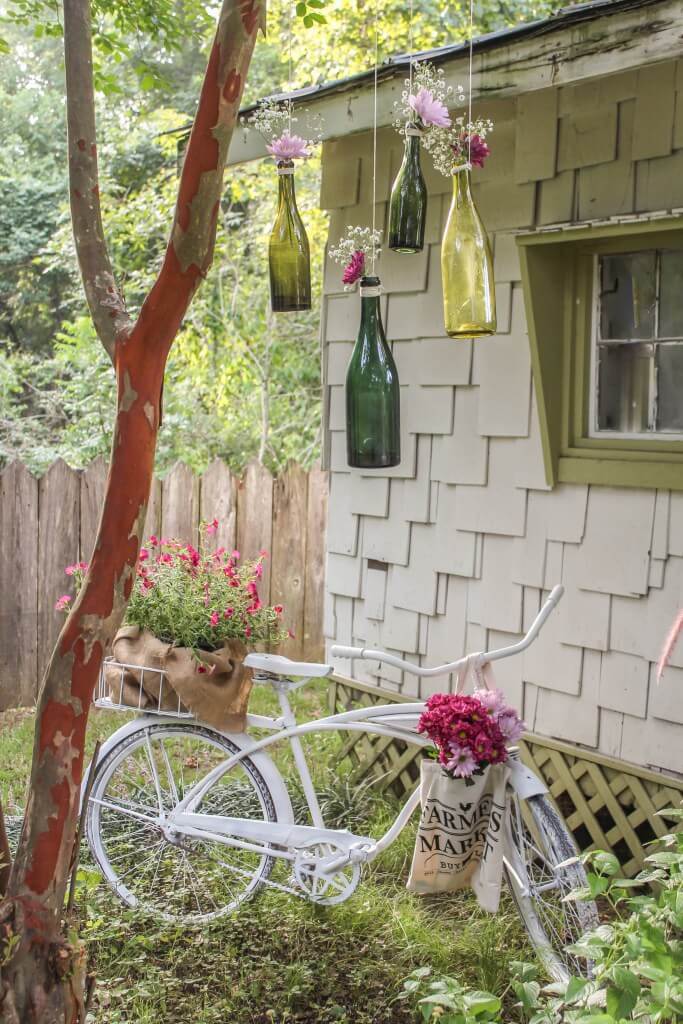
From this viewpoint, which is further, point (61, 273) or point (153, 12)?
point (61, 273)

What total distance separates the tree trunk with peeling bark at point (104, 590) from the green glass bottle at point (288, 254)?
3.18 ft

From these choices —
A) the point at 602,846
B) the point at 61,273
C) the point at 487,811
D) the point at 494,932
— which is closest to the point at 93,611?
the point at 487,811

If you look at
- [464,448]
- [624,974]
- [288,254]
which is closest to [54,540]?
[464,448]

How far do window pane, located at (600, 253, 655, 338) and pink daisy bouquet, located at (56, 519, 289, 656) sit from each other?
5.14 ft

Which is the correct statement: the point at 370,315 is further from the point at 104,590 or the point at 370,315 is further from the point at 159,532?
the point at 159,532

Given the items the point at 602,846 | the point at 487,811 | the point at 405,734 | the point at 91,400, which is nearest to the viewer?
the point at 487,811

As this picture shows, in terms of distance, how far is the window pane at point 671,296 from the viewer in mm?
3627

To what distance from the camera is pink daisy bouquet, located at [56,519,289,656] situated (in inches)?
144

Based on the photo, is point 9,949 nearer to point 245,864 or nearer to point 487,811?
point 487,811

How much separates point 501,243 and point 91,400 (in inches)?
292

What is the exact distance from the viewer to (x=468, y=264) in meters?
2.90

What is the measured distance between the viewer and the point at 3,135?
47.4ft

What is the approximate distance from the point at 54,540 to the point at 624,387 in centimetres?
367

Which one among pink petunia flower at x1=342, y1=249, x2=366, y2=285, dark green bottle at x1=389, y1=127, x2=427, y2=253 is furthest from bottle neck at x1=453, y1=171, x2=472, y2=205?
pink petunia flower at x1=342, y1=249, x2=366, y2=285
